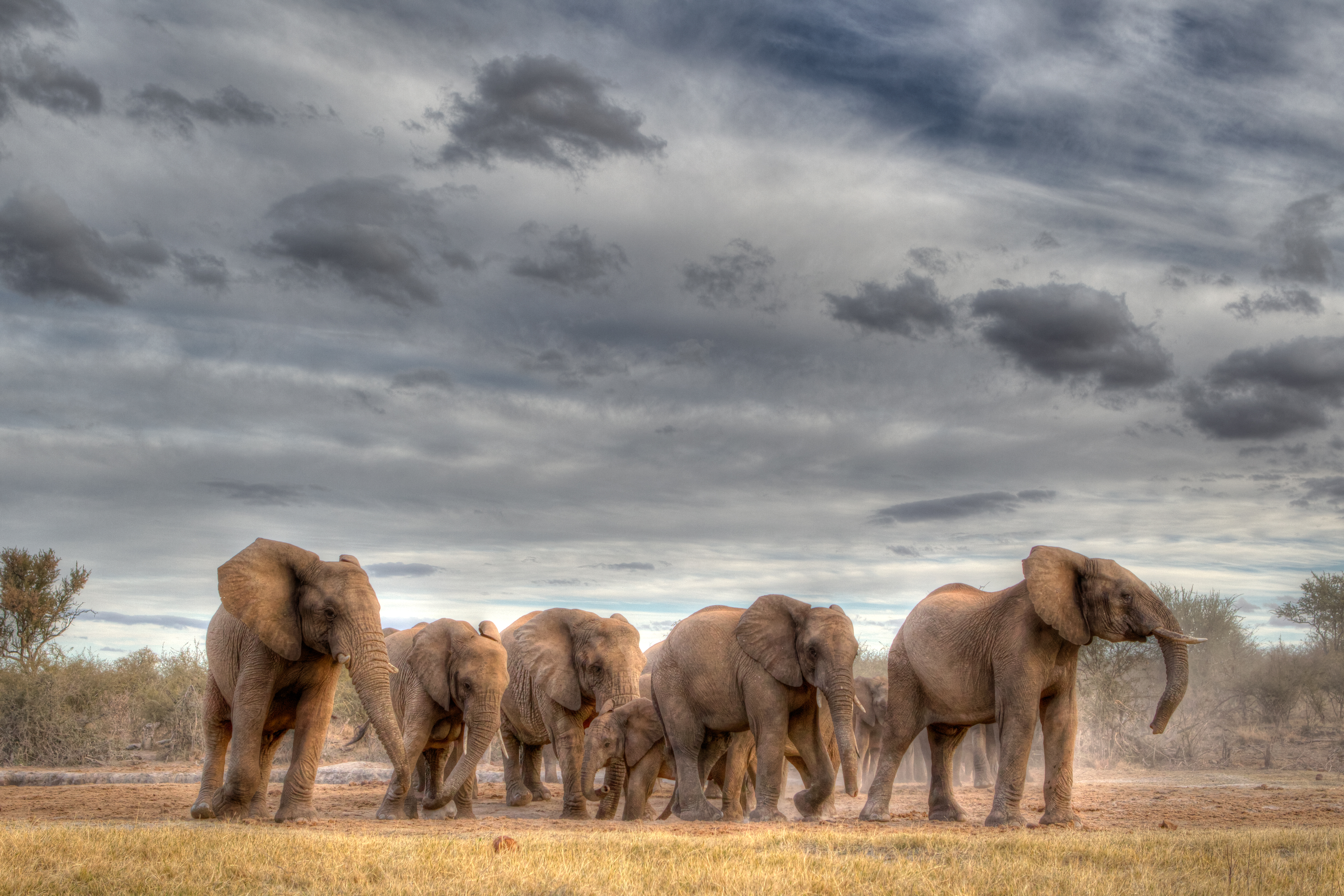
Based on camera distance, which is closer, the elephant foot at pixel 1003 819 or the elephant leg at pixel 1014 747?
the elephant foot at pixel 1003 819

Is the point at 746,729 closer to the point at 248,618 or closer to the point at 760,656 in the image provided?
the point at 760,656

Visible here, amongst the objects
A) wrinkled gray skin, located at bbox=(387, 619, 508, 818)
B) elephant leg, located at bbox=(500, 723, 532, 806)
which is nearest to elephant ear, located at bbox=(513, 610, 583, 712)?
wrinkled gray skin, located at bbox=(387, 619, 508, 818)

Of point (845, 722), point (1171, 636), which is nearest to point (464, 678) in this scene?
point (845, 722)

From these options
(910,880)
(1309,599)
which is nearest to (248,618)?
(910,880)

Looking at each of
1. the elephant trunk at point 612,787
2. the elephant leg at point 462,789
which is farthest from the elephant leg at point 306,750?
the elephant trunk at point 612,787

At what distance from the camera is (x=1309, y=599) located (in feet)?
174

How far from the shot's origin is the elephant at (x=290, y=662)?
14.2 meters

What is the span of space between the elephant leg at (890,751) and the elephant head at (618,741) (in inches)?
134

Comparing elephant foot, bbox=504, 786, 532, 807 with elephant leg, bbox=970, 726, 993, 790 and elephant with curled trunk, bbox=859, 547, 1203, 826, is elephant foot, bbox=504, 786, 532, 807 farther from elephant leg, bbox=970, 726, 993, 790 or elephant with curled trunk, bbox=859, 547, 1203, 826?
elephant leg, bbox=970, 726, 993, 790

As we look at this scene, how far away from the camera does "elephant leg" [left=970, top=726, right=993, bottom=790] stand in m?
27.7

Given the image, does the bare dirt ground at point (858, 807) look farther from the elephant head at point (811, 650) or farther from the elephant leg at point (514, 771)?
the elephant head at point (811, 650)

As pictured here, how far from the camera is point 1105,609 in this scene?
A: 605 inches

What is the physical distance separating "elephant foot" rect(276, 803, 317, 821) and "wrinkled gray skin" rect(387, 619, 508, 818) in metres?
2.15

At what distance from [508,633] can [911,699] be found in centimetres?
949
